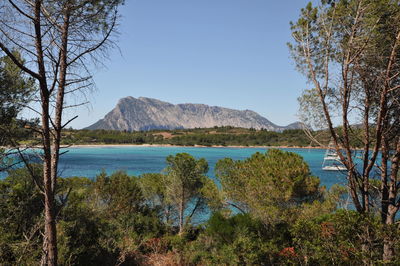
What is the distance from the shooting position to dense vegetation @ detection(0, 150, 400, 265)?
492 cm

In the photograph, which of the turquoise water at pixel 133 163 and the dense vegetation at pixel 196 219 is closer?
the dense vegetation at pixel 196 219

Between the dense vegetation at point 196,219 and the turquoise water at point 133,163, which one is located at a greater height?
the dense vegetation at point 196,219

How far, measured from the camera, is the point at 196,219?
844 inches

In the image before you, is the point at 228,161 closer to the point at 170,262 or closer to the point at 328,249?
the point at 170,262

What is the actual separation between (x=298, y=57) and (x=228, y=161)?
414 inches

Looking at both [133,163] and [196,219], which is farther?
[133,163]

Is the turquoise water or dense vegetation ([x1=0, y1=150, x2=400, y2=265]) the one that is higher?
dense vegetation ([x1=0, y1=150, x2=400, y2=265])

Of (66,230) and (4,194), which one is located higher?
(4,194)

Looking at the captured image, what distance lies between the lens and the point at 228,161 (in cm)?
1588

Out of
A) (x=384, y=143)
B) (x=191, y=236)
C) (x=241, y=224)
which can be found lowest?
(x=191, y=236)

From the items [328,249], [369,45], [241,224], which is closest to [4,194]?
[241,224]

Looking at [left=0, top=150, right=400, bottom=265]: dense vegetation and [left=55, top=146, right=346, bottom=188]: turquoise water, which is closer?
[left=0, top=150, right=400, bottom=265]: dense vegetation

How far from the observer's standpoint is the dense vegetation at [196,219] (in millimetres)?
4922

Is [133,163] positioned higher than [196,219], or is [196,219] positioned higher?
[196,219]
